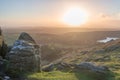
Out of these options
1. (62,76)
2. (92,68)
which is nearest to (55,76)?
(62,76)

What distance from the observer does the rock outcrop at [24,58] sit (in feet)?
103

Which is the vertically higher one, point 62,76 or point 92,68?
point 92,68

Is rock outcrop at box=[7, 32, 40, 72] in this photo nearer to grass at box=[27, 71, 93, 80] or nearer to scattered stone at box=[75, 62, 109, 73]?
grass at box=[27, 71, 93, 80]

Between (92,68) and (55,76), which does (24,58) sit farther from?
(92,68)

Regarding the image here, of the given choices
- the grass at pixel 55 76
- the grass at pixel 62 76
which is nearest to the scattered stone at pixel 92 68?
the grass at pixel 62 76

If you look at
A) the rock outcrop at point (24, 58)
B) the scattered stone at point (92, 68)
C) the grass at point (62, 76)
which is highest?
the rock outcrop at point (24, 58)

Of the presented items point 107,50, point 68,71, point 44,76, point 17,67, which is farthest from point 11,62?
point 107,50

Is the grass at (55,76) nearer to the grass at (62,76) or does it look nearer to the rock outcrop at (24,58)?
the grass at (62,76)

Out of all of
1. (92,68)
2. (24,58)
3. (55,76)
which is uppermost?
(24,58)

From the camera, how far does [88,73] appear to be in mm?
31250

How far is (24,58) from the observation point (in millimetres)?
31531

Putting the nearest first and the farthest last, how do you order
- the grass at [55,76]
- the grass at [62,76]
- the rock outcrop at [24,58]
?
the grass at [55,76], the grass at [62,76], the rock outcrop at [24,58]

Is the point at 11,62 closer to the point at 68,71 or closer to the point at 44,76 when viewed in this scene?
the point at 44,76

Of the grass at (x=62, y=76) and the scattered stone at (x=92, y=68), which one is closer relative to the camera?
the grass at (x=62, y=76)
